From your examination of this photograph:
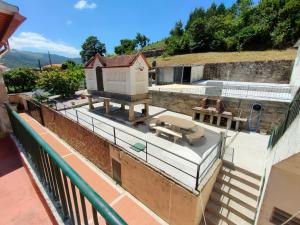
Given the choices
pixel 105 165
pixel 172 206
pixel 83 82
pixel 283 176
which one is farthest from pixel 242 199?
pixel 83 82

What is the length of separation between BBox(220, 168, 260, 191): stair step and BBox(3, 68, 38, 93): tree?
3121 centimetres

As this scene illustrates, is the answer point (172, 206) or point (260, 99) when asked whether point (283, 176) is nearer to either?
point (172, 206)

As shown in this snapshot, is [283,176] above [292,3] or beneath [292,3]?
beneath

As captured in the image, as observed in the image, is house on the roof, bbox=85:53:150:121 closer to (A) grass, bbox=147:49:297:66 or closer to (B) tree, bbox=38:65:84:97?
(B) tree, bbox=38:65:84:97

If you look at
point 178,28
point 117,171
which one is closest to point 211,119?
point 117,171

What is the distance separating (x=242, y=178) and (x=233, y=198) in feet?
2.97

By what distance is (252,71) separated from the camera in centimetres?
1714

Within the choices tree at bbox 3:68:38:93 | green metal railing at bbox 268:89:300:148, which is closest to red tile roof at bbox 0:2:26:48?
green metal railing at bbox 268:89:300:148

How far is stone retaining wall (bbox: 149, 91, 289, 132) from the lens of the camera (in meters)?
9.16

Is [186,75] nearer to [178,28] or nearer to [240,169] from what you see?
[240,169]

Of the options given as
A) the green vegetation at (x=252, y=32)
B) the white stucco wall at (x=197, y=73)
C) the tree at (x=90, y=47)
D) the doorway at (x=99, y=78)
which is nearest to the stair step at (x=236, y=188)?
the doorway at (x=99, y=78)

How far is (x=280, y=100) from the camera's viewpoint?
362 inches

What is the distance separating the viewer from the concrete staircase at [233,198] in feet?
18.1

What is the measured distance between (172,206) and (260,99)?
27.0 ft
